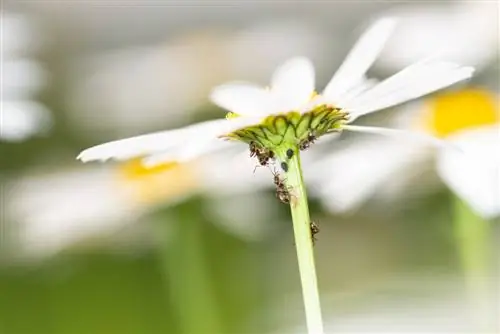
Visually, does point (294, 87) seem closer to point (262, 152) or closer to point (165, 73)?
point (262, 152)

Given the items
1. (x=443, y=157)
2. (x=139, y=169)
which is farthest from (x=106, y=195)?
(x=443, y=157)

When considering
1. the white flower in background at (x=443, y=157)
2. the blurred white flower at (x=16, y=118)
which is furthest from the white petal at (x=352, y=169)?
the blurred white flower at (x=16, y=118)

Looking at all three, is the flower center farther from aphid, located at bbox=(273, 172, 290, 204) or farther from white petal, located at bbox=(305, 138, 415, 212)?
white petal, located at bbox=(305, 138, 415, 212)

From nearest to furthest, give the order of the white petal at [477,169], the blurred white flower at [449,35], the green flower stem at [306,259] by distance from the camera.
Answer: the green flower stem at [306,259] → the white petal at [477,169] → the blurred white flower at [449,35]

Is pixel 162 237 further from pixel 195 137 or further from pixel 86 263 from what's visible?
pixel 195 137

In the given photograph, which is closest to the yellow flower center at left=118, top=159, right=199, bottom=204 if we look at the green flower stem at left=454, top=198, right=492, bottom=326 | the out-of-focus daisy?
the out-of-focus daisy

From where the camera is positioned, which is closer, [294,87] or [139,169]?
[294,87]

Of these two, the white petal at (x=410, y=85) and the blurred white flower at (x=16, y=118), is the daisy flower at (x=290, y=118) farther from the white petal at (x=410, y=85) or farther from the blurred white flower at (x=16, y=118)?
the blurred white flower at (x=16, y=118)

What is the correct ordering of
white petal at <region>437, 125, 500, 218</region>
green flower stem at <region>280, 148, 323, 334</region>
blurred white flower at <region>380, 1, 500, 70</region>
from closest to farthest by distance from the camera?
green flower stem at <region>280, 148, 323, 334</region> → white petal at <region>437, 125, 500, 218</region> → blurred white flower at <region>380, 1, 500, 70</region>
